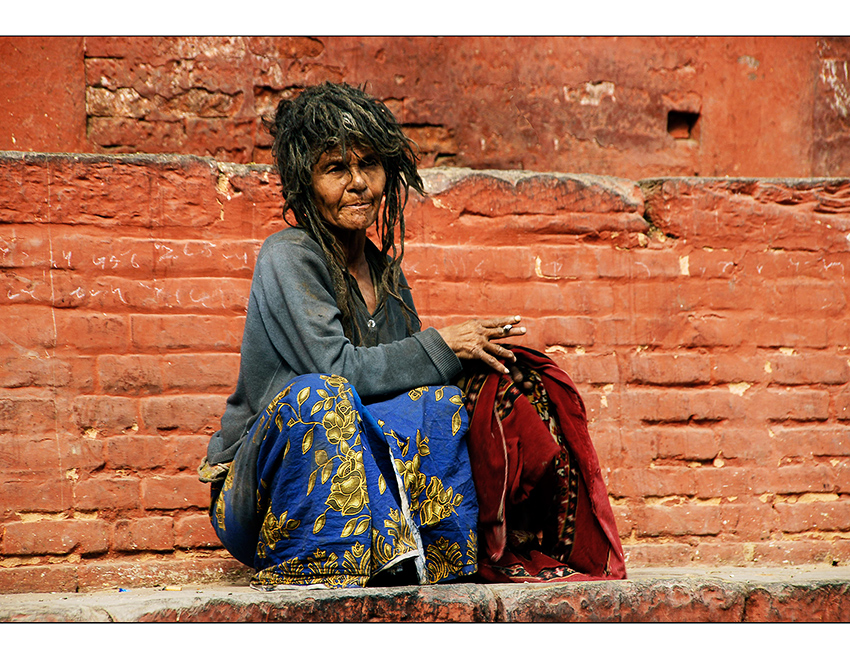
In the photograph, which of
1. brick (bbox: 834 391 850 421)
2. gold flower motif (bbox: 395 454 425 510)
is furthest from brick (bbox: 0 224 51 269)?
brick (bbox: 834 391 850 421)

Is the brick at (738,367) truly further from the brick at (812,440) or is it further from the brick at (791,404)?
the brick at (812,440)

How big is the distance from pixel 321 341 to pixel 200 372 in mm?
1140

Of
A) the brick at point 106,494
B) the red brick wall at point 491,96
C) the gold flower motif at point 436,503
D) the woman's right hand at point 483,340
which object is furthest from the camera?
the red brick wall at point 491,96

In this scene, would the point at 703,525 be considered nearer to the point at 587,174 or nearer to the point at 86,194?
the point at 587,174

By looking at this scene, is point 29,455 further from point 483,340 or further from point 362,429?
point 483,340

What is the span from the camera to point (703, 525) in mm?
3465

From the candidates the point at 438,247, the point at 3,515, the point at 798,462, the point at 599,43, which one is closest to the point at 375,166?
the point at 438,247

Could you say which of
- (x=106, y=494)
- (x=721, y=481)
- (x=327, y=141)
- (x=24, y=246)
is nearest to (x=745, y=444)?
(x=721, y=481)

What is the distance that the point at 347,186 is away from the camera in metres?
2.46

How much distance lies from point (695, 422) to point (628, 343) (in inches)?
16.8

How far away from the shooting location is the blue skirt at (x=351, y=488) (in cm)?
203

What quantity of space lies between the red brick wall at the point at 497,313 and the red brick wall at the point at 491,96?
224 mm

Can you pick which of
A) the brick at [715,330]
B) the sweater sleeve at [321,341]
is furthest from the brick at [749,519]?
the sweater sleeve at [321,341]

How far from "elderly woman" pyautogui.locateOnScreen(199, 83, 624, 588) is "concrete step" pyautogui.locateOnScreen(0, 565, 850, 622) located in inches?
3.7
